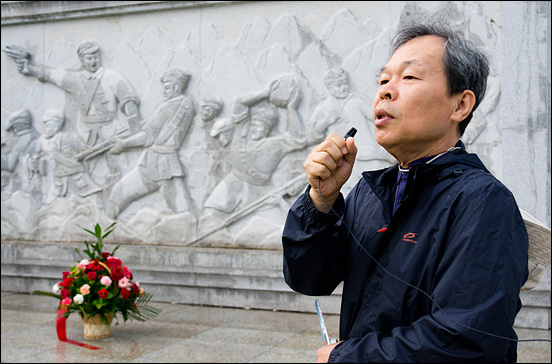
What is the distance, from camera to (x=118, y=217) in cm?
682

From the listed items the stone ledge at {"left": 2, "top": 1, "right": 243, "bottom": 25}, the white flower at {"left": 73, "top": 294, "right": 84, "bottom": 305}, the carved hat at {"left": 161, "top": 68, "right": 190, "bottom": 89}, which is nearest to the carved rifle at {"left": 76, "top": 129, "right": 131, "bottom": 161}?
the carved hat at {"left": 161, "top": 68, "right": 190, "bottom": 89}

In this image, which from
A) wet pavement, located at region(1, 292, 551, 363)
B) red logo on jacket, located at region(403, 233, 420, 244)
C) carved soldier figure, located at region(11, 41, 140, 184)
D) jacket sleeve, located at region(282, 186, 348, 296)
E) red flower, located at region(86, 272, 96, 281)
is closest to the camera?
red logo on jacket, located at region(403, 233, 420, 244)

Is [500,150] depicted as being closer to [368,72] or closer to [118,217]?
[368,72]

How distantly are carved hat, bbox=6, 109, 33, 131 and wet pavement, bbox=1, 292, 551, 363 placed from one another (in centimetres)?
240

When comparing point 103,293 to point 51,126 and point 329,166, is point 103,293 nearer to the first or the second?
point 51,126

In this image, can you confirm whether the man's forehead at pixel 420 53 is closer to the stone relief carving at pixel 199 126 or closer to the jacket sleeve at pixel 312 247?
the jacket sleeve at pixel 312 247

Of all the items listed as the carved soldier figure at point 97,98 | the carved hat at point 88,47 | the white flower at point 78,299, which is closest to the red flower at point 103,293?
the white flower at point 78,299

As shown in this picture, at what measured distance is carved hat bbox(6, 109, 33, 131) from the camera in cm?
729

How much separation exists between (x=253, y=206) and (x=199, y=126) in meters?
1.15

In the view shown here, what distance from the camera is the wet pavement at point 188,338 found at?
4469 mm

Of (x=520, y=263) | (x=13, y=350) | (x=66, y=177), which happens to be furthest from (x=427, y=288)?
(x=66, y=177)

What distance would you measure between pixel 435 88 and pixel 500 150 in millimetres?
4594

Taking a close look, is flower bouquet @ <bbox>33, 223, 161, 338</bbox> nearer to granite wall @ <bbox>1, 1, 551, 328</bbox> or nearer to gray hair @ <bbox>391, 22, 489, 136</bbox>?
granite wall @ <bbox>1, 1, 551, 328</bbox>

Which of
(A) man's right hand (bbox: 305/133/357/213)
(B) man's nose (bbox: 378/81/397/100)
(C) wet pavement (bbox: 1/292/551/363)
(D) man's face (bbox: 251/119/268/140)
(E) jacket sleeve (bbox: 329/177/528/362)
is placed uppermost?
(B) man's nose (bbox: 378/81/397/100)
